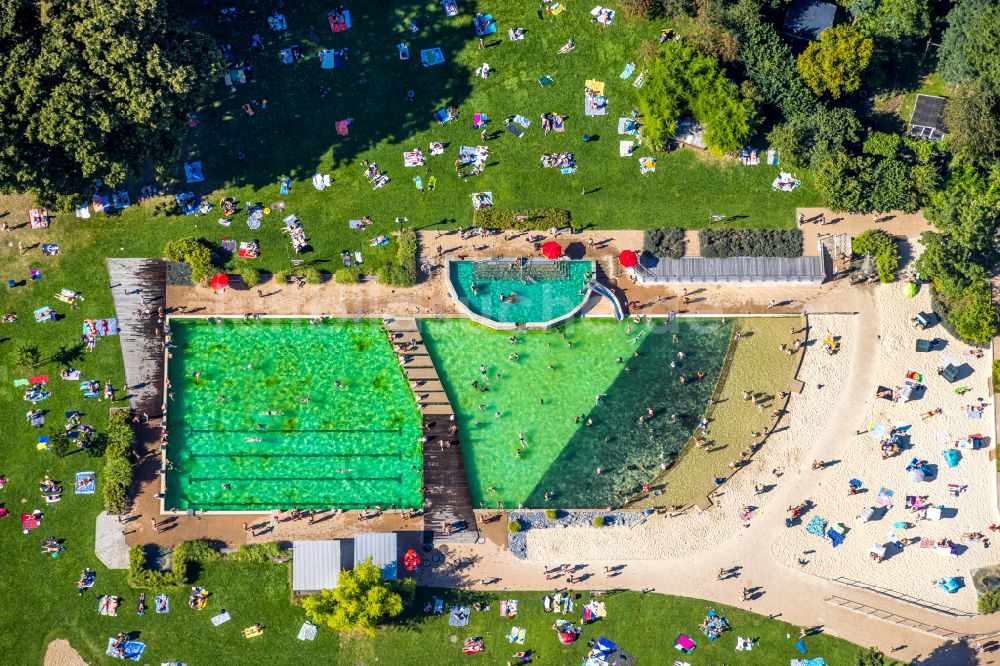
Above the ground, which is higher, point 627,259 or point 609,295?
point 627,259

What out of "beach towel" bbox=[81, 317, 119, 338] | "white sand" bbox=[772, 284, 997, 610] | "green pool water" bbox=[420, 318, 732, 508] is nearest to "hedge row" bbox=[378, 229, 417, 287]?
"green pool water" bbox=[420, 318, 732, 508]

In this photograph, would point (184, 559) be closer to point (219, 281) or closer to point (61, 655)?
point (61, 655)

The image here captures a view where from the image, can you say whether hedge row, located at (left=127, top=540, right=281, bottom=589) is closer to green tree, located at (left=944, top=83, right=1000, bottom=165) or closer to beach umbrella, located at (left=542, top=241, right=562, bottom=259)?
beach umbrella, located at (left=542, top=241, right=562, bottom=259)

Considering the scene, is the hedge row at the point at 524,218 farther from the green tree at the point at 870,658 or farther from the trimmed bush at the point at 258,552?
the green tree at the point at 870,658

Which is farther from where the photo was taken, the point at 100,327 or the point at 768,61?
the point at 100,327

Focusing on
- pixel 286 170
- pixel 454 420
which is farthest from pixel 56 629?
pixel 286 170

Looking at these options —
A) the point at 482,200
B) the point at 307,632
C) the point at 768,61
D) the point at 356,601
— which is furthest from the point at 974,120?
the point at 307,632

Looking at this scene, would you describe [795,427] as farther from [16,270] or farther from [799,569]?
[16,270]
